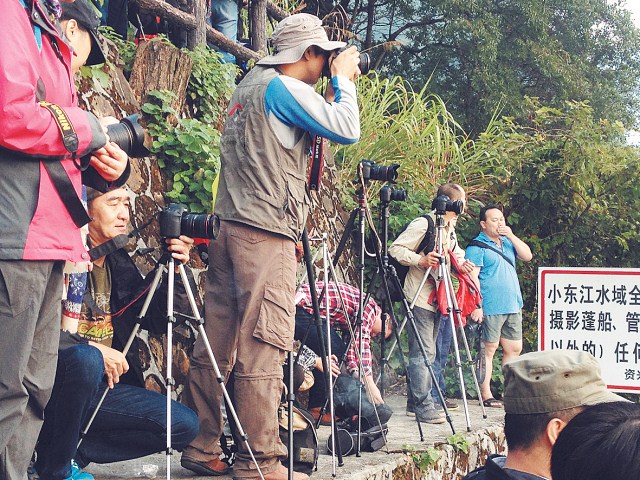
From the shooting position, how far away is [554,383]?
211 cm

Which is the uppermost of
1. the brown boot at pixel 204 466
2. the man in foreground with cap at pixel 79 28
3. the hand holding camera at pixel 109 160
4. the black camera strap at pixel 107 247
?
the man in foreground with cap at pixel 79 28

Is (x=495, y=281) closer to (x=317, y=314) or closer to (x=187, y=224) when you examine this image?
(x=317, y=314)

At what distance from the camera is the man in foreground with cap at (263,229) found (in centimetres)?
377

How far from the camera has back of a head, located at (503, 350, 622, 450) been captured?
2.10m

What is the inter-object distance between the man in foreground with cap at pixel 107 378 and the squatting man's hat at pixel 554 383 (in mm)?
1839

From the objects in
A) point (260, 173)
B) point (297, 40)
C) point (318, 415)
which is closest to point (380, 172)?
point (297, 40)

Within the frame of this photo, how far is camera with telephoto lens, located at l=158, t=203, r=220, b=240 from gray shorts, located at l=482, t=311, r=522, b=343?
4.62 m

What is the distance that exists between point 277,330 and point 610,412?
2.18m

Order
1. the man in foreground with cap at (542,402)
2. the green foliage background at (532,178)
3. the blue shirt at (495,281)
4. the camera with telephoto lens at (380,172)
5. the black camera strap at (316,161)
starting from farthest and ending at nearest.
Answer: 1. the green foliage background at (532,178)
2. the blue shirt at (495,281)
3. the camera with telephoto lens at (380,172)
4. the black camera strap at (316,161)
5. the man in foreground with cap at (542,402)

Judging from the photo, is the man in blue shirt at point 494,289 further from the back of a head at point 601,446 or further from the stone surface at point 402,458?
the back of a head at point 601,446

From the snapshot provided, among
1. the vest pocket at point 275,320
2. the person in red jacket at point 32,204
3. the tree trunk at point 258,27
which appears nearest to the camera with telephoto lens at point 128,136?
the person in red jacket at point 32,204

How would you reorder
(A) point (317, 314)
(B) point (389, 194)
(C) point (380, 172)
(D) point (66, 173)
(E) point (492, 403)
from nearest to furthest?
(D) point (66, 173) < (A) point (317, 314) < (C) point (380, 172) < (B) point (389, 194) < (E) point (492, 403)

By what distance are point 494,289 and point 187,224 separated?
4.64 metres

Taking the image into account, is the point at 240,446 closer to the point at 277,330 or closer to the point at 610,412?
the point at 277,330
